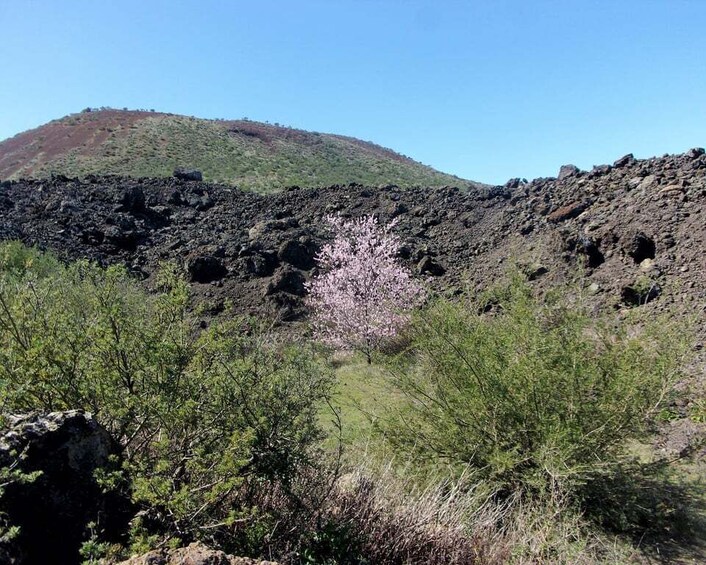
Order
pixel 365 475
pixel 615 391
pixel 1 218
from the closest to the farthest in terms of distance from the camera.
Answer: pixel 365 475
pixel 615 391
pixel 1 218

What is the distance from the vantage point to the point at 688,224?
12062mm

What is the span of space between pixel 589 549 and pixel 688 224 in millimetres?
9980

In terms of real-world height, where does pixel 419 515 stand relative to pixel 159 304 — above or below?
below

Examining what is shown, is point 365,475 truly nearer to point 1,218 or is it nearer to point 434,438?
point 434,438

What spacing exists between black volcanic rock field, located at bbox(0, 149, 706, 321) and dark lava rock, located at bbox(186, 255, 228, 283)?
0.14 feet

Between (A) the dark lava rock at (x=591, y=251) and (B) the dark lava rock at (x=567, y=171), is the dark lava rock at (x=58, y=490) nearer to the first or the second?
(A) the dark lava rock at (x=591, y=251)

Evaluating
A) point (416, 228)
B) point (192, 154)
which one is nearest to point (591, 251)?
point (416, 228)

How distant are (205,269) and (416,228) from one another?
9453mm

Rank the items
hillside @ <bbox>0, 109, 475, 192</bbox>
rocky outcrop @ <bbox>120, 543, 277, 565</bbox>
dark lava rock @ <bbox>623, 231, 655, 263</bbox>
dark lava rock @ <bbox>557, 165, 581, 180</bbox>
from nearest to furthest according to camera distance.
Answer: rocky outcrop @ <bbox>120, 543, 277, 565</bbox> → dark lava rock @ <bbox>623, 231, 655, 263</bbox> → dark lava rock @ <bbox>557, 165, 581, 180</bbox> → hillside @ <bbox>0, 109, 475, 192</bbox>

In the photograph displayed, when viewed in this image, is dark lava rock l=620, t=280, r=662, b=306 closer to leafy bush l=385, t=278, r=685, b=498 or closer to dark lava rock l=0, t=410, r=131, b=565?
leafy bush l=385, t=278, r=685, b=498

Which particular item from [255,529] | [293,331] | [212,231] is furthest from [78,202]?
[255,529]

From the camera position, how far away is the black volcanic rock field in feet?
40.7

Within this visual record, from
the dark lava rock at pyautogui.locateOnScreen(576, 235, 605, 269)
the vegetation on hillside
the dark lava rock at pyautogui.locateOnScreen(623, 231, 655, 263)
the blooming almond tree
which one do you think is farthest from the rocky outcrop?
the dark lava rock at pyautogui.locateOnScreen(576, 235, 605, 269)

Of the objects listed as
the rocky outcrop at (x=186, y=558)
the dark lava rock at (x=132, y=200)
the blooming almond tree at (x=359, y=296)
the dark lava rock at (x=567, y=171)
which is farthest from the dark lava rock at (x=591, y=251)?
the dark lava rock at (x=132, y=200)
